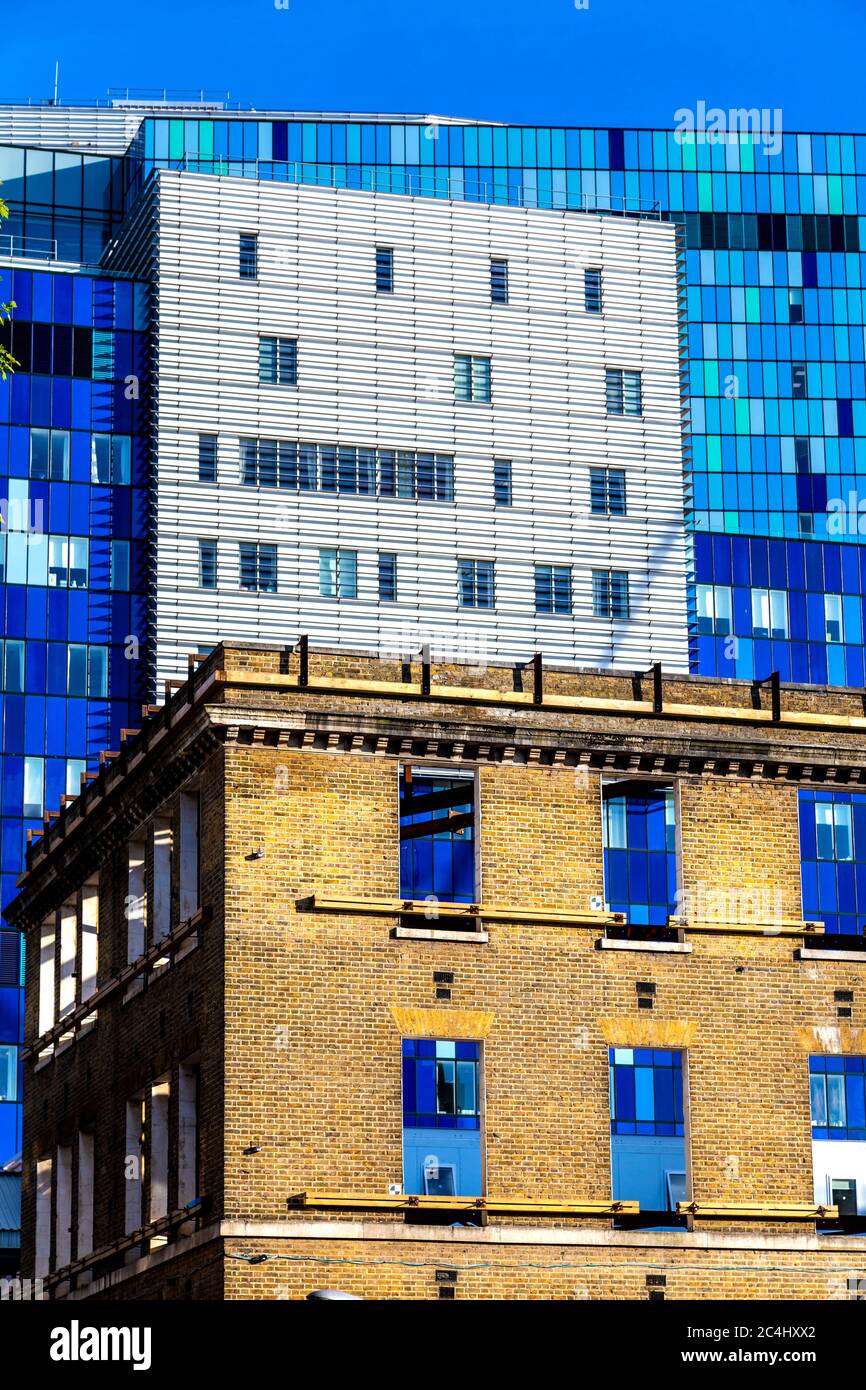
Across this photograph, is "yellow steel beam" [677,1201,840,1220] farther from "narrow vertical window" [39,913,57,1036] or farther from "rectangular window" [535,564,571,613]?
→ "rectangular window" [535,564,571,613]

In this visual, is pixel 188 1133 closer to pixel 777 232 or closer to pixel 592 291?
pixel 592 291

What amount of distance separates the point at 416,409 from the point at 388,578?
9.19m

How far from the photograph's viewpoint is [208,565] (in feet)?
418

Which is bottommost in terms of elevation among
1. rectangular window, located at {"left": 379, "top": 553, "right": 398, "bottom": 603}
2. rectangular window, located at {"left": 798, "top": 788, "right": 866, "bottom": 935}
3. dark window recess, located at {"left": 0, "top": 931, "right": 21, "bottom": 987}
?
dark window recess, located at {"left": 0, "top": 931, "right": 21, "bottom": 987}

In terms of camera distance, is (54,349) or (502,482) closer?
(502,482)

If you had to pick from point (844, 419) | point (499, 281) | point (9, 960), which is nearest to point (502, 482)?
point (499, 281)

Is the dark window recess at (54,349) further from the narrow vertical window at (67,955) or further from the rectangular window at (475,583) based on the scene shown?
the narrow vertical window at (67,955)

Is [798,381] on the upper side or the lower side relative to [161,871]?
upper

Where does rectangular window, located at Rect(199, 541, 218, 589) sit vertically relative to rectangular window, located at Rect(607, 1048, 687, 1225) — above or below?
above

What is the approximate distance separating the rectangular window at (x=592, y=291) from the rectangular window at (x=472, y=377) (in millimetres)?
6545

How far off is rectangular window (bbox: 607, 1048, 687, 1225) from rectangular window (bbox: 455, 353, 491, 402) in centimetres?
8859

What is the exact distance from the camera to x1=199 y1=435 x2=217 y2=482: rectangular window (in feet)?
420

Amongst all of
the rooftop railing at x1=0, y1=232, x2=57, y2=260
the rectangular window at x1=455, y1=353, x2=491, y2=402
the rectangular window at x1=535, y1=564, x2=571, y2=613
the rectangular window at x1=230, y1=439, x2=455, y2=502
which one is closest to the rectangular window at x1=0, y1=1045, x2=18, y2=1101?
the rectangular window at x1=230, y1=439, x2=455, y2=502
